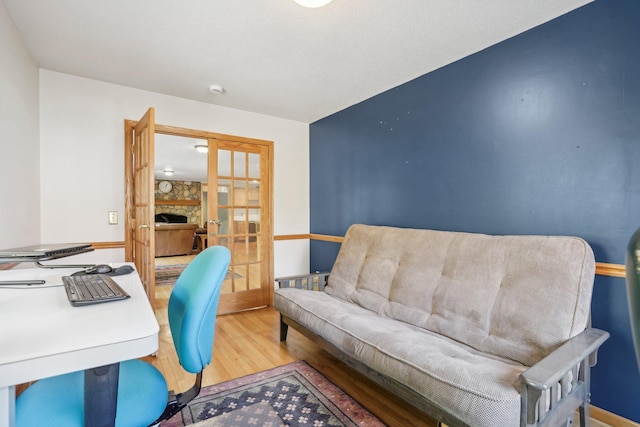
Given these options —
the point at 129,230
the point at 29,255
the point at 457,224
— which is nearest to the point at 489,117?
the point at 457,224

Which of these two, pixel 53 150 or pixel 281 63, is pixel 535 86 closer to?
pixel 281 63

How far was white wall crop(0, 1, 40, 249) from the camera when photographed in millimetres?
1754

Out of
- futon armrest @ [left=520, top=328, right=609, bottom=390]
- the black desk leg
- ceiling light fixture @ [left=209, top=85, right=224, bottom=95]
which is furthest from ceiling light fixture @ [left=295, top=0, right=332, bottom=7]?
futon armrest @ [left=520, top=328, right=609, bottom=390]

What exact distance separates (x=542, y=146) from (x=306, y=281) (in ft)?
6.54

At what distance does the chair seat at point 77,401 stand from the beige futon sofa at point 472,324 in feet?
3.37

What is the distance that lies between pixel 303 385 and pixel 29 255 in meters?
1.59

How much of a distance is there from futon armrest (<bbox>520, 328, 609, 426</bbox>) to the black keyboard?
56.3 inches

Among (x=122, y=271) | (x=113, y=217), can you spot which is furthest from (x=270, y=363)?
(x=113, y=217)

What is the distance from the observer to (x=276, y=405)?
1.79 m

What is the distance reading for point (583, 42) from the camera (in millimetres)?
1746

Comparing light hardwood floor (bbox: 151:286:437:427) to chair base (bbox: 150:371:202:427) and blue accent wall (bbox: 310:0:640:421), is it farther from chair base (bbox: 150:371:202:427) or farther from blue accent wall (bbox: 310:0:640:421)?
blue accent wall (bbox: 310:0:640:421)

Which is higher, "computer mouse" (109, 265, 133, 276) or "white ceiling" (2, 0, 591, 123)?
"white ceiling" (2, 0, 591, 123)

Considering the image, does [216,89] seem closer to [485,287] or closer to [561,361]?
[485,287]

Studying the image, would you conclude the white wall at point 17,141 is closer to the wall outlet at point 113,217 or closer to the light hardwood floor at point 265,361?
the wall outlet at point 113,217
